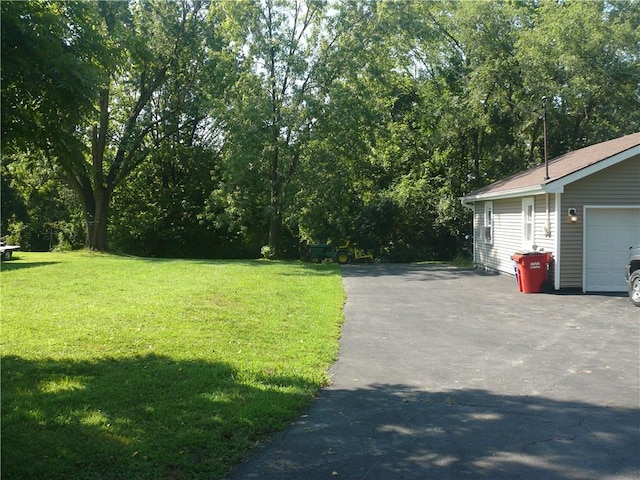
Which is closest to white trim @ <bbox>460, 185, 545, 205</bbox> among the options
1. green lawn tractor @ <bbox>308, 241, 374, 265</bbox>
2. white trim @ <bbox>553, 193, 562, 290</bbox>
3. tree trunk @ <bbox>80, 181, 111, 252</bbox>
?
white trim @ <bbox>553, 193, 562, 290</bbox>

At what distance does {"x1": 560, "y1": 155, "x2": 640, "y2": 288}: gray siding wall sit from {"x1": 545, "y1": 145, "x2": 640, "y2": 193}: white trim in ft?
1.33

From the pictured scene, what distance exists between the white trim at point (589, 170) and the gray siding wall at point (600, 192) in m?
0.40

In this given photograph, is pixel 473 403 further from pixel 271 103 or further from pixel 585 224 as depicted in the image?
pixel 271 103

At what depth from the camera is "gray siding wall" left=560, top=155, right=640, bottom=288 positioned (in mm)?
14422

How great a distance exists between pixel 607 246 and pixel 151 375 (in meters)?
12.2

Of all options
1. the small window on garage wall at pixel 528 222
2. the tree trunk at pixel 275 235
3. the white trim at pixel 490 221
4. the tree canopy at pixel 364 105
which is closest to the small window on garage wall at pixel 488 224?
the white trim at pixel 490 221

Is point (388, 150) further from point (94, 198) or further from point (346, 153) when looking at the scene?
point (94, 198)

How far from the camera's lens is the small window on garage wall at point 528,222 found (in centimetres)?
1620

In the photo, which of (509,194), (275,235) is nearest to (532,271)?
(509,194)

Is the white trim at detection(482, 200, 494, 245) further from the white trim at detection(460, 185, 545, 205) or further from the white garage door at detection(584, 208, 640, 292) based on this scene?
the white garage door at detection(584, 208, 640, 292)

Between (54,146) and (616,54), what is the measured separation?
79.2 ft


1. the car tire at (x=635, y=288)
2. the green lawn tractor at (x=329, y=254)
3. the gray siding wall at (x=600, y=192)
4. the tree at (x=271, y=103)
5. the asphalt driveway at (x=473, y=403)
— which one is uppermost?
the tree at (x=271, y=103)

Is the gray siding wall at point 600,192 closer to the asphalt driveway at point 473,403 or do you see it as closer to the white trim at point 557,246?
the white trim at point 557,246

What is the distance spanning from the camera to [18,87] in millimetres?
5324
